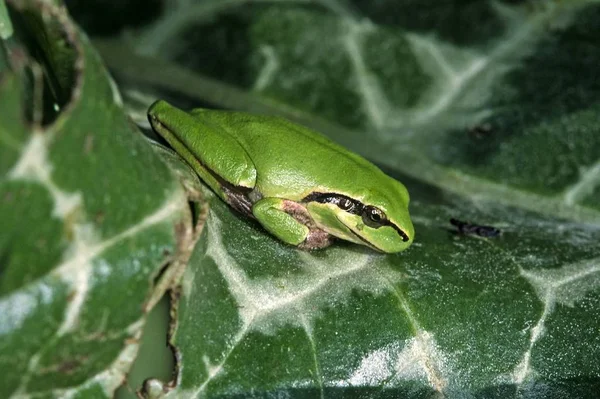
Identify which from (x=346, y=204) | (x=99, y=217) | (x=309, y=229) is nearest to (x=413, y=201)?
(x=346, y=204)

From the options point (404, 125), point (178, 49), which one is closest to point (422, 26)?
point (404, 125)

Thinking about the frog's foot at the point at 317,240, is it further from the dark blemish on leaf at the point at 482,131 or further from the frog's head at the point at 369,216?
the dark blemish on leaf at the point at 482,131

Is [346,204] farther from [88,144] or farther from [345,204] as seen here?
[88,144]

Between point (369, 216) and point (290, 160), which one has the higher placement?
point (290, 160)

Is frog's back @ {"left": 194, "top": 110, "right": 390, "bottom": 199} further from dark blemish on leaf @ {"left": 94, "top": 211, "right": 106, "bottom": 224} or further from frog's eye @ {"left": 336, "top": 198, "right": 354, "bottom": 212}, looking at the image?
dark blemish on leaf @ {"left": 94, "top": 211, "right": 106, "bottom": 224}

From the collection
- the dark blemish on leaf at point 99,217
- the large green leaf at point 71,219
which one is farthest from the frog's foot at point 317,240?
the dark blemish on leaf at point 99,217

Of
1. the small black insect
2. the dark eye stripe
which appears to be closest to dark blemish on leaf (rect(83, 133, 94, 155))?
the dark eye stripe
